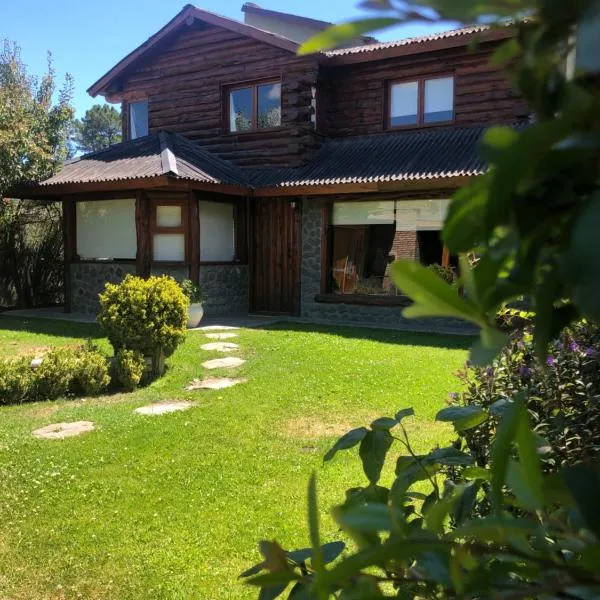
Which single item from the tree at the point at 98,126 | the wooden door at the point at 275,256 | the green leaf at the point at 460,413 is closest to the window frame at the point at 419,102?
the wooden door at the point at 275,256

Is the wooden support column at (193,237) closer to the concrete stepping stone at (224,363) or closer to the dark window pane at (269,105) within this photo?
the dark window pane at (269,105)

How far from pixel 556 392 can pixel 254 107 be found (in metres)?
12.8

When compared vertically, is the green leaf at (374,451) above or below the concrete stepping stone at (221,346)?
above

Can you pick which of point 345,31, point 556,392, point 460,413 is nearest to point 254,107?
point 556,392

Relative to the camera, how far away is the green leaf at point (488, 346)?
505mm

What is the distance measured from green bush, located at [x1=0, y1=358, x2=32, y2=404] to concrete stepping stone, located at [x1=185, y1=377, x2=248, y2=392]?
1.70 metres

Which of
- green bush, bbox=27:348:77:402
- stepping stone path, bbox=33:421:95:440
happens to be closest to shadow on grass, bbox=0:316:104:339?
green bush, bbox=27:348:77:402

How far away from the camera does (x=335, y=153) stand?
45.0 feet

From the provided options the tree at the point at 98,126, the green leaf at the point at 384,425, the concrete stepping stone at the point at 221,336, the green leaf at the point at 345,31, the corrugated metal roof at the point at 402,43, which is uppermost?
the tree at the point at 98,126

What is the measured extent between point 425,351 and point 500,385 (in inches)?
261

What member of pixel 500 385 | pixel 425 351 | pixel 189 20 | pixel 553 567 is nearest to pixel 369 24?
pixel 553 567

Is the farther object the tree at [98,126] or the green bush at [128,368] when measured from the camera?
the tree at [98,126]

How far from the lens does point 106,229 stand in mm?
13641

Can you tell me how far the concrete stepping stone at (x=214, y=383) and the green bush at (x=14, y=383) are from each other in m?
1.70
